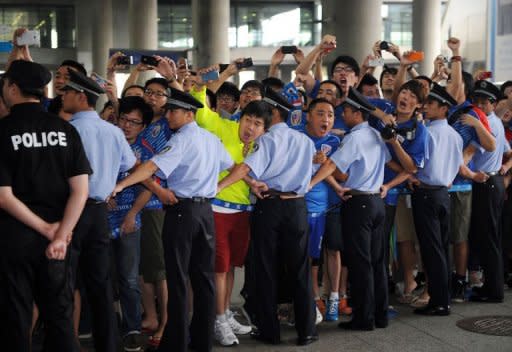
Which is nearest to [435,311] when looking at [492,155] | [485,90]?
[492,155]

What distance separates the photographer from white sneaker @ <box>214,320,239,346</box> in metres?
6.38

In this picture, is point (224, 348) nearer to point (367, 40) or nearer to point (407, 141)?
point (407, 141)

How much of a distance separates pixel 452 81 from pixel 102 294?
4.53 meters

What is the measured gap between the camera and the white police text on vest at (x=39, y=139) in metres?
4.54

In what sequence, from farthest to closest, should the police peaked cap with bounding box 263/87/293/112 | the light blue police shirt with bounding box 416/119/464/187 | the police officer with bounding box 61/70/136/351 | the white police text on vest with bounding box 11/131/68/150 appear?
the light blue police shirt with bounding box 416/119/464/187
the police peaked cap with bounding box 263/87/293/112
the police officer with bounding box 61/70/136/351
the white police text on vest with bounding box 11/131/68/150

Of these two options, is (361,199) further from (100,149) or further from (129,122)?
(100,149)

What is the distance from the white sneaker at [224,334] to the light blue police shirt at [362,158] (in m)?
1.61

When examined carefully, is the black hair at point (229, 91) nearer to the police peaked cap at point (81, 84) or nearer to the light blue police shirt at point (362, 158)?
the light blue police shirt at point (362, 158)

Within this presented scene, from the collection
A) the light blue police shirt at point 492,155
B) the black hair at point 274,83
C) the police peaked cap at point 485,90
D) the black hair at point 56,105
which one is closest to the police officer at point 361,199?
the black hair at point 274,83

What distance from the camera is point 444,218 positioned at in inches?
291

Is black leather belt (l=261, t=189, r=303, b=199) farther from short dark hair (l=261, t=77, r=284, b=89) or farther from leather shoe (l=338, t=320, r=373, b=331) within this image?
short dark hair (l=261, t=77, r=284, b=89)

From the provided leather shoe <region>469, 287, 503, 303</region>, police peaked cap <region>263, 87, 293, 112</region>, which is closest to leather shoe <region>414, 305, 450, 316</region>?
leather shoe <region>469, 287, 503, 303</region>

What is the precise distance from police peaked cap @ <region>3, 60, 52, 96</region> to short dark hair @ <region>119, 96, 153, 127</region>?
1543mm

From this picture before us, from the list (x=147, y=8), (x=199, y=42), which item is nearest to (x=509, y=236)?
(x=199, y=42)
